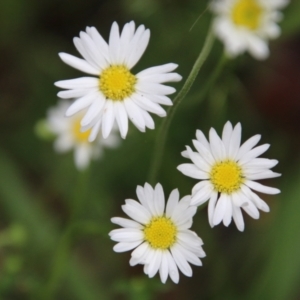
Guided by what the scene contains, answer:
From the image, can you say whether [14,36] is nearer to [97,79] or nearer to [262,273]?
[97,79]

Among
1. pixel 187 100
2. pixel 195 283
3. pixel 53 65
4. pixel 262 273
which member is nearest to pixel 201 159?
pixel 187 100

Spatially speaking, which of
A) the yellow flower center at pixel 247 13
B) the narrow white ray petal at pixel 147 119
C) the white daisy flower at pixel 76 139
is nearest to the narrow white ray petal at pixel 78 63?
the narrow white ray petal at pixel 147 119

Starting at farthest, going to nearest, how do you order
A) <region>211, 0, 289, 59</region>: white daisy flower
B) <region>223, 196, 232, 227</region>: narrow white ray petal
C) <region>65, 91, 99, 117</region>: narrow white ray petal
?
<region>211, 0, 289, 59</region>: white daisy flower, <region>65, 91, 99, 117</region>: narrow white ray petal, <region>223, 196, 232, 227</region>: narrow white ray petal

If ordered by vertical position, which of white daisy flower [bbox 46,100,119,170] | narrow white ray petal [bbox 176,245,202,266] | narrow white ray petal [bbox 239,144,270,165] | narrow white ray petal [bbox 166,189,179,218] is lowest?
narrow white ray petal [bbox 176,245,202,266]

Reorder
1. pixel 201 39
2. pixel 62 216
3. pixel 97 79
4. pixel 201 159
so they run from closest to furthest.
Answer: pixel 201 159, pixel 97 79, pixel 201 39, pixel 62 216

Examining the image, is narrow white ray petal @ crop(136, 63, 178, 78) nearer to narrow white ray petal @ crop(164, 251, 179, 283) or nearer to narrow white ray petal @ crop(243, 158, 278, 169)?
narrow white ray petal @ crop(243, 158, 278, 169)

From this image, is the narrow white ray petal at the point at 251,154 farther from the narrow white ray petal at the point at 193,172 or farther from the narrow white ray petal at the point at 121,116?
the narrow white ray petal at the point at 121,116

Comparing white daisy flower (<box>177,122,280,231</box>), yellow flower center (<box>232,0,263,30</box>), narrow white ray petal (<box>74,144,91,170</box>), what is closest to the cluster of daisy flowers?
white daisy flower (<box>177,122,280,231</box>)
